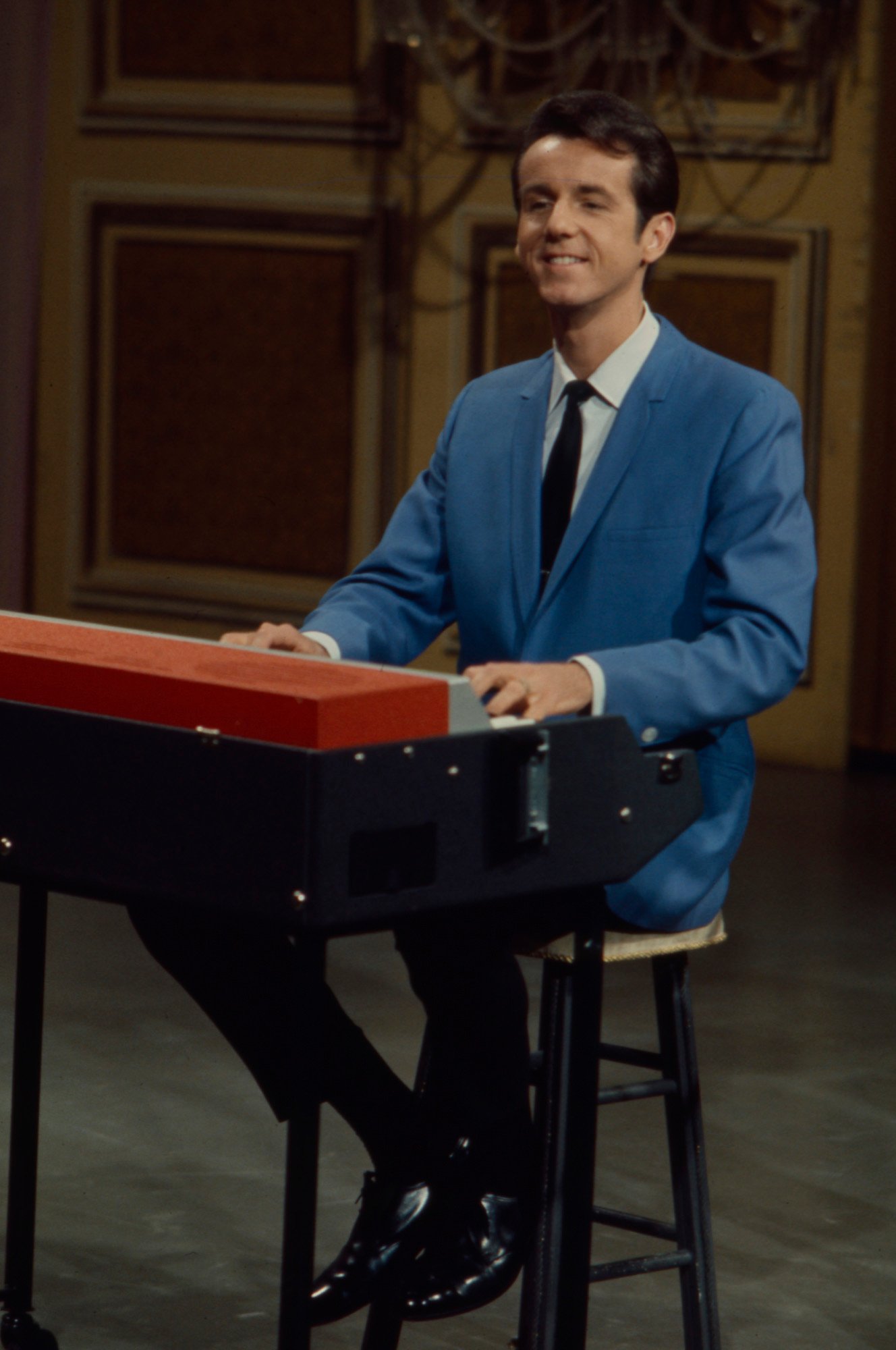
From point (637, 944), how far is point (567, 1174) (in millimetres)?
241

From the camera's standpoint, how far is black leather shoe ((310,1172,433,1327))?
6.20 feet

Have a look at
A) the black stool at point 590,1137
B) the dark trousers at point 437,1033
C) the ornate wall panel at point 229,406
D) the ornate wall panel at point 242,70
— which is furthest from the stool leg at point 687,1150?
the ornate wall panel at point 242,70

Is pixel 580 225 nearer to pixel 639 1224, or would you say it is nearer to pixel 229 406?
pixel 639 1224

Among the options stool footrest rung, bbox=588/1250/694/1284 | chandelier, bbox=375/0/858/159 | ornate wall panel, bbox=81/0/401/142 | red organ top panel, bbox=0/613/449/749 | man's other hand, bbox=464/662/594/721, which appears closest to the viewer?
red organ top panel, bbox=0/613/449/749

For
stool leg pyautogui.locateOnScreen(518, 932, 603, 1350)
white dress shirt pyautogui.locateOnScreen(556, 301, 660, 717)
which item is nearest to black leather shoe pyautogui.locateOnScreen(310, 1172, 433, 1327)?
stool leg pyautogui.locateOnScreen(518, 932, 603, 1350)

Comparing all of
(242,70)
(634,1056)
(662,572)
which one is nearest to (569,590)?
(662,572)

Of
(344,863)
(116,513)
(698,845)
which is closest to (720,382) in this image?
(698,845)

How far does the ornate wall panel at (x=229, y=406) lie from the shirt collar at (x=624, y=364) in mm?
3470

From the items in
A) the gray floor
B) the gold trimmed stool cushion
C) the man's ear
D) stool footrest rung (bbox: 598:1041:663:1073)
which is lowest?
the gray floor

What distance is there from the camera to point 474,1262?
6.23 ft

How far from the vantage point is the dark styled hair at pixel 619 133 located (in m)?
2.06

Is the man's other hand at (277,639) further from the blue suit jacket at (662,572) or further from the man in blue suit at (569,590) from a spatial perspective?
the blue suit jacket at (662,572)

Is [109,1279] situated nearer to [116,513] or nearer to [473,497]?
[473,497]

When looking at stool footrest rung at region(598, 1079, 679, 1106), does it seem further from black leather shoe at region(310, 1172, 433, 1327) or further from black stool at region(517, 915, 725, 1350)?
black leather shoe at region(310, 1172, 433, 1327)
